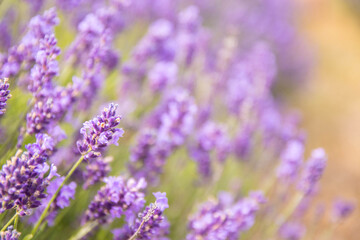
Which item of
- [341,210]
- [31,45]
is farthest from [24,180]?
[341,210]

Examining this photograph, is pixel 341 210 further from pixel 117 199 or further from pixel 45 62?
pixel 45 62

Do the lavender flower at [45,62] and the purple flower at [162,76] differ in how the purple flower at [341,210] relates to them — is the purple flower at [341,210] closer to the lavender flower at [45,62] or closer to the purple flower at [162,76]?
the purple flower at [162,76]

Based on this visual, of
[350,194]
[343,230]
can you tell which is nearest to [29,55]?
[343,230]

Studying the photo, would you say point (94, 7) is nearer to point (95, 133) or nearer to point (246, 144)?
point (246, 144)

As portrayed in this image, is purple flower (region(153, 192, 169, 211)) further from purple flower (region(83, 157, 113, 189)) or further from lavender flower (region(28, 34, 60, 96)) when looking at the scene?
lavender flower (region(28, 34, 60, 96))

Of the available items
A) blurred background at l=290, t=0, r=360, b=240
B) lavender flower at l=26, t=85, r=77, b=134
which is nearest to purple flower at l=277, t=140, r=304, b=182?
lavender flower at l=26, t=85, r=77, b=134

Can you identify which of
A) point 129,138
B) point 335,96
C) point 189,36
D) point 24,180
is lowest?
point 24,180

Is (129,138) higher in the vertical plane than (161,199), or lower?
higher
